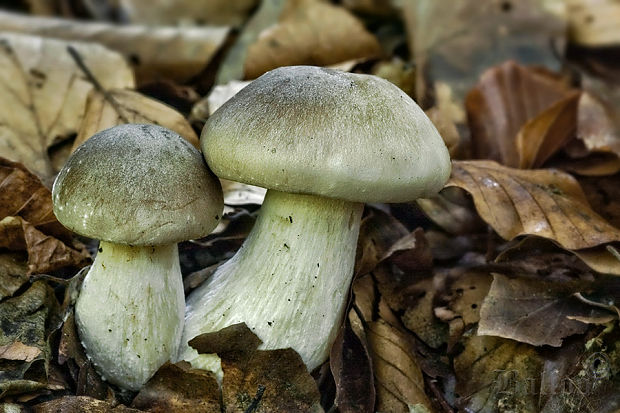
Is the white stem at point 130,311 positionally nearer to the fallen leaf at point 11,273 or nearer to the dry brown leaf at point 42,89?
the fallen leaf at point 11,273

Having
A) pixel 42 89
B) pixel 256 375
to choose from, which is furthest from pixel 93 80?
pixel 256 375

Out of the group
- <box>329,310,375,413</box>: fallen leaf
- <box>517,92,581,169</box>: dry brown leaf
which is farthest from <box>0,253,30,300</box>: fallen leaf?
<box>517,92,581,169</box>: dry brown leaf

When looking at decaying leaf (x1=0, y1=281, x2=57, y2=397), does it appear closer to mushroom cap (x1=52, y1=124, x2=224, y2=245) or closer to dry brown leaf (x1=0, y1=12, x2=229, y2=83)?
mushroom cap (x1=52, y1=124, x2=224, y2=245)

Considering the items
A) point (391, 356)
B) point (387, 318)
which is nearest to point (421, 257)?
point (387, 318)

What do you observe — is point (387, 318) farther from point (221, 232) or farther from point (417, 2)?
point (417, 2)

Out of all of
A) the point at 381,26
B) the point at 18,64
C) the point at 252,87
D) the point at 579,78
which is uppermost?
the point at 252,87

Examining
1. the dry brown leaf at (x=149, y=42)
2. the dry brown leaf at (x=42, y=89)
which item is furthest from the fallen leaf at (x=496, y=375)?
the dry brown leaf at (x=149, y=42)
